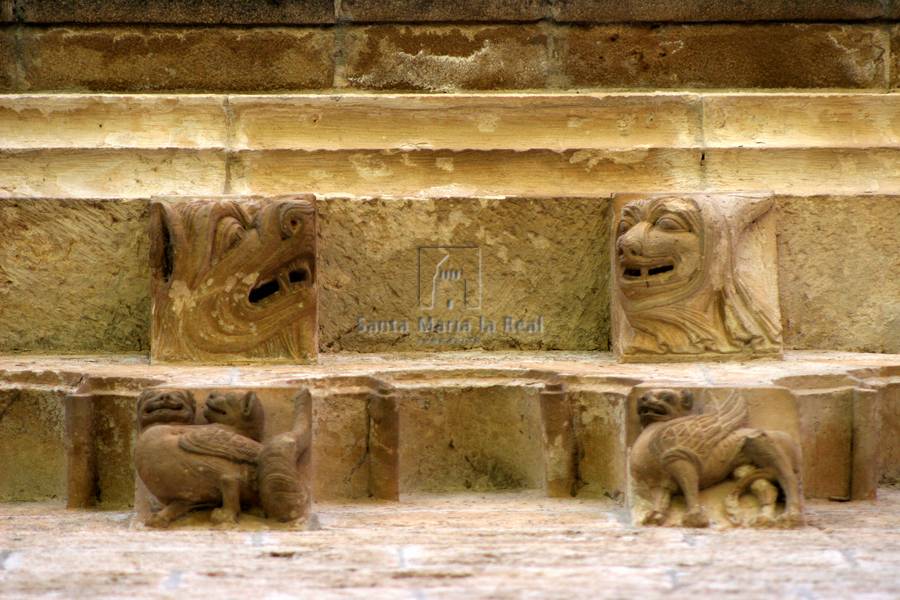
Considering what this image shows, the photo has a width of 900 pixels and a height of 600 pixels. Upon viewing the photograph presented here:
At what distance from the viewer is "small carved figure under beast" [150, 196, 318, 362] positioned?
294 inches

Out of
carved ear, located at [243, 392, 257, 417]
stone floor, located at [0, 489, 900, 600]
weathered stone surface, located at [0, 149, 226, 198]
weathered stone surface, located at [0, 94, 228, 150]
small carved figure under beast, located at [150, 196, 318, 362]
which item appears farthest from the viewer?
weathered stone surface, located at [0, 94, 228, 150]

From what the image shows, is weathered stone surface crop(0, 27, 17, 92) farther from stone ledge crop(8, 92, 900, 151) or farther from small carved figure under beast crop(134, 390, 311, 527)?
small carved figure under beast crop(134, 390, 311, 527)

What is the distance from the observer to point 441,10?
8625 mm

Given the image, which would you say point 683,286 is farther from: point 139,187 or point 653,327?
point 139,187

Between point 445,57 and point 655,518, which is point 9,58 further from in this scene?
point 655,518

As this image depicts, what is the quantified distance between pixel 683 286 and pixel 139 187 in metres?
2.26

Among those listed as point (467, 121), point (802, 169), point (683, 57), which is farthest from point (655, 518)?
point (683, 57)

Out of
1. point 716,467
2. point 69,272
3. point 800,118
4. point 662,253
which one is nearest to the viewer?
point 716,467

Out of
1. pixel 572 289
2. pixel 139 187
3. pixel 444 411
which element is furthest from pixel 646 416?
pixel 139 187

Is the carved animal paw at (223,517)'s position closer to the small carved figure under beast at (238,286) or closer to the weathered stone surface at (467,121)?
the small carved figure under beast at (238,286)

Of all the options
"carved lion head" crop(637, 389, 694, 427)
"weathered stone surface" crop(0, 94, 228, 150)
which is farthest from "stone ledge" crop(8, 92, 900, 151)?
"carved lion head" crop(637, 389, 694, 427)

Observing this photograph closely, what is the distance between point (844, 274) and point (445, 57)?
1995 mm

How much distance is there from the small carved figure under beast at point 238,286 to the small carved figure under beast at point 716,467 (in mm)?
1636

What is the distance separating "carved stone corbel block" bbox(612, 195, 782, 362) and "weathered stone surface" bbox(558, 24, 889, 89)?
3.81 ft
